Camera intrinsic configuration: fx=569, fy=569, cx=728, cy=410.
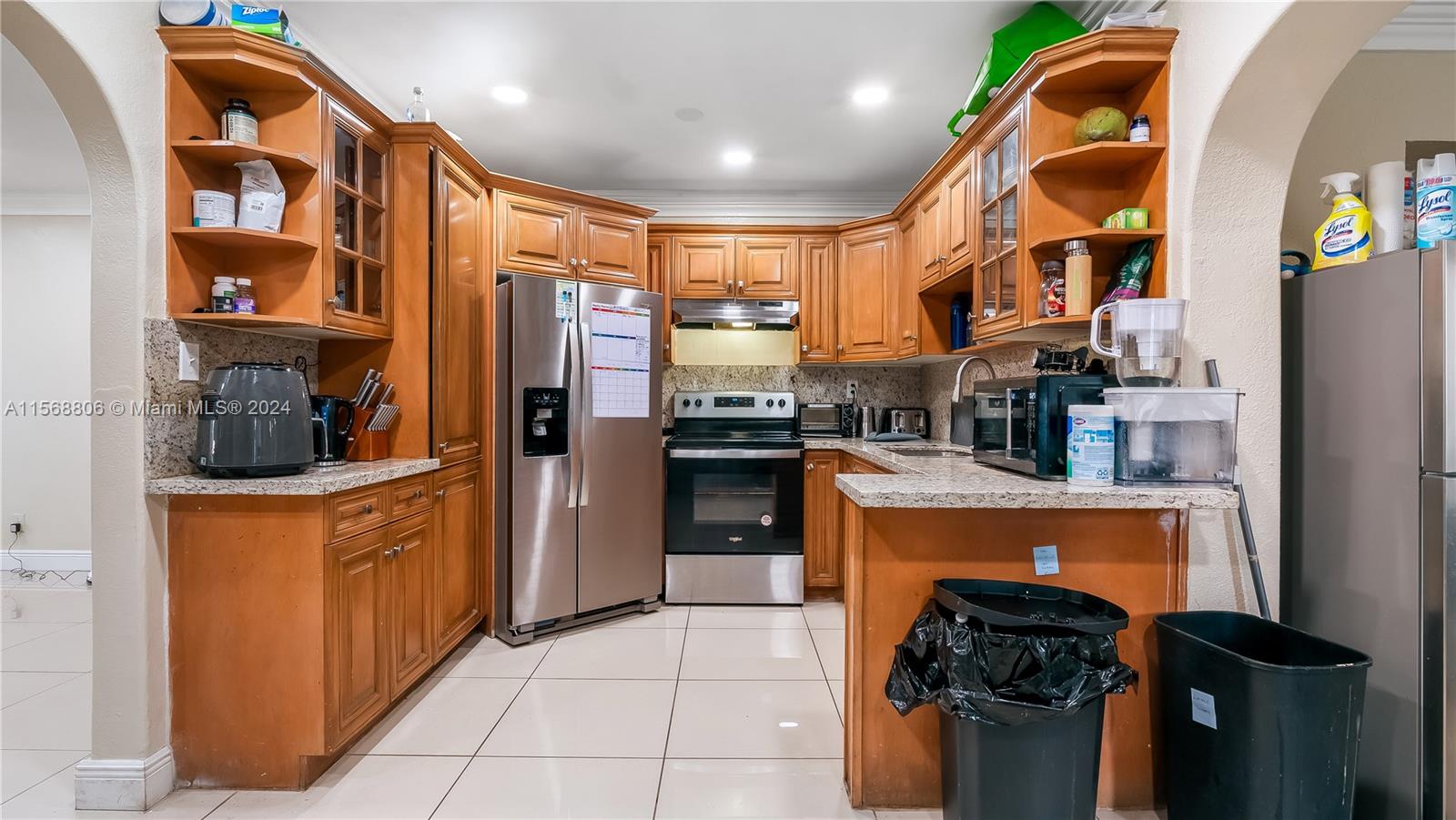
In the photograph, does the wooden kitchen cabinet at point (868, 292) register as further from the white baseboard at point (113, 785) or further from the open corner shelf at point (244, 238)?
the white baseboard at point (113, 785)

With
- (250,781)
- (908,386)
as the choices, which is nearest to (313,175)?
(250,781)

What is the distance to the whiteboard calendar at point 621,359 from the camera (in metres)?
3.03

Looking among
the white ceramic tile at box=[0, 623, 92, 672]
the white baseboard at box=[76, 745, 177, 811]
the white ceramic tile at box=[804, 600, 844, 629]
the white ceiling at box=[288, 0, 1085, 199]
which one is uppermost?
the white ceiling at box=[288, 0, 1085, 199]

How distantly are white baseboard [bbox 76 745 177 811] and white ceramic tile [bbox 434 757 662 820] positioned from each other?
34.4 inches

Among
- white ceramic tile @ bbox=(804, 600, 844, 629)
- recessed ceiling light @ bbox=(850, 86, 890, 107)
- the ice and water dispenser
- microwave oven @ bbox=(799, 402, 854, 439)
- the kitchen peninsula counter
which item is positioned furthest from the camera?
microwave oven @ bbox=(799, 402, 854, 439)

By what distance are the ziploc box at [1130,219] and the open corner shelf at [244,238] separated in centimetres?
270

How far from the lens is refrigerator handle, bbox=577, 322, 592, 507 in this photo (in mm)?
2971

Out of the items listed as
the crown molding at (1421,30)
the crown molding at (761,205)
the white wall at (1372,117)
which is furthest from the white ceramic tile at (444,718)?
the crown molding at (1421,30)

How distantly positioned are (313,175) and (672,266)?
6.98ft

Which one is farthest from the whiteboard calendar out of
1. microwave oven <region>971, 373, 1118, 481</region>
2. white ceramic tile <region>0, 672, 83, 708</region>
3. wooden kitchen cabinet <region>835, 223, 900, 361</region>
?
white ceramic tile <region>0, 672, 83, 708</region>

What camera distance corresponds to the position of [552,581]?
290cm

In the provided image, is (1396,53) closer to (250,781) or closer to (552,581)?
(552,581)

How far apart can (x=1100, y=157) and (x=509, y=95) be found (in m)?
2.58

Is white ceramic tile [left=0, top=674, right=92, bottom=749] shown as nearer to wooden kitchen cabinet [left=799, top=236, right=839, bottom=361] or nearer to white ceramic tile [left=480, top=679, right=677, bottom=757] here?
white ceramic tile [left=480, top=679, right=677, bottom=757]
